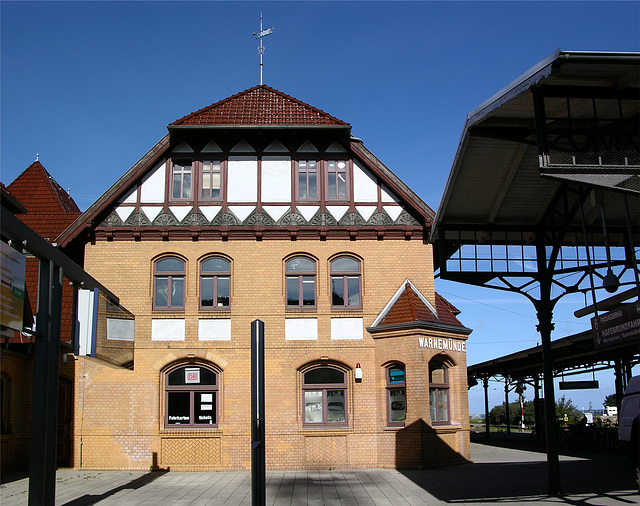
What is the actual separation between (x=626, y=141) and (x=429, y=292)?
9.41m

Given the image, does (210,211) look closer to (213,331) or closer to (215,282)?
(215,282)

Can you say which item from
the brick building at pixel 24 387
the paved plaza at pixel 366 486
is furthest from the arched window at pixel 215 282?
the paved plaza at pixel 366 486

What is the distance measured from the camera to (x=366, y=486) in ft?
47.5

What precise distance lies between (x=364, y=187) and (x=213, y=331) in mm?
5868

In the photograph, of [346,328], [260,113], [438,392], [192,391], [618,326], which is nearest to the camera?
[618,326]

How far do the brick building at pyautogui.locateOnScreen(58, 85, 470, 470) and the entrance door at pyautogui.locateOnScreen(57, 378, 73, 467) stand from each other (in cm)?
38

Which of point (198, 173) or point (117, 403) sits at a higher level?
point (198, 173)

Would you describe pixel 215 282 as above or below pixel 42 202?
below

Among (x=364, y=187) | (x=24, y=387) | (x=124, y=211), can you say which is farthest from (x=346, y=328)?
(x=24, y=387)

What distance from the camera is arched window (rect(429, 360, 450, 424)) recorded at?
18094mm

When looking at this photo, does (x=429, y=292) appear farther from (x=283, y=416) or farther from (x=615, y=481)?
(x=615, y=481)

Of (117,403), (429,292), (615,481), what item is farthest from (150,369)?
(615,481)

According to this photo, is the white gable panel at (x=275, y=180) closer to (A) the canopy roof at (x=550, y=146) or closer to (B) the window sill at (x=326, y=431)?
(A) the canopy roof at (x=550, y=146)

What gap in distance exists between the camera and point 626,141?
10.1m
